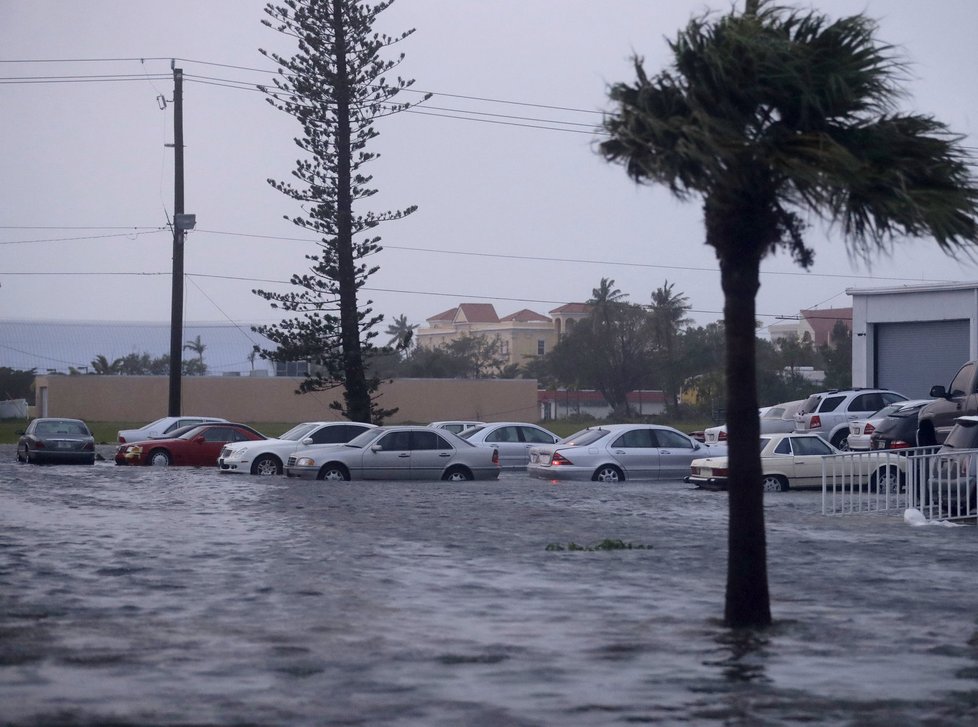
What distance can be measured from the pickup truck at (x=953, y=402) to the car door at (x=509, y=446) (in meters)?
10.8

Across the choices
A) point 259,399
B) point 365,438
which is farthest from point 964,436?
point 259,399

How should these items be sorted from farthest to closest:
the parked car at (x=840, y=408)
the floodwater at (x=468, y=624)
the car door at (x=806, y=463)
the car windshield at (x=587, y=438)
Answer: the parked car at (x=840, y=408) → the car windshield at (x=587, y=438) → the car door at (x=806, y=463) → the floodwater at (x=468, y=624)

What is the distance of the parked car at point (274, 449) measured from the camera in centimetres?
2936

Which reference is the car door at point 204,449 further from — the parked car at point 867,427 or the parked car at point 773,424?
the parked car at point 867,427

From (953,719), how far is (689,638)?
8.10ft

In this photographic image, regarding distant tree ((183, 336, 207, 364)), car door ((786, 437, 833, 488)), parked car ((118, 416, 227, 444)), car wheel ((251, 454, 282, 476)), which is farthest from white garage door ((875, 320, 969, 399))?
distant tree ((183, 336, 207, 364))

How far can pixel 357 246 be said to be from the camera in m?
42.3

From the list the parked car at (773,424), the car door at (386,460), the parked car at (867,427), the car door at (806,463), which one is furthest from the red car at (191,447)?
the parked car at (867,427)

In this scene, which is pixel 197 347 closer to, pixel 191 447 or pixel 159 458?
pixel 159 458

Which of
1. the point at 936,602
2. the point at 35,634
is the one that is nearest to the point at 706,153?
the point at 936,602

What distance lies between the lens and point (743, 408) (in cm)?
889

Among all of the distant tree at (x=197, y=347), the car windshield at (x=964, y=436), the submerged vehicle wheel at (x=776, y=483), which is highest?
the distant tree at (x=197, y=347)

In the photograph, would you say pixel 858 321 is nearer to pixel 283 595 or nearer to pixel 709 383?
pixel 283 595

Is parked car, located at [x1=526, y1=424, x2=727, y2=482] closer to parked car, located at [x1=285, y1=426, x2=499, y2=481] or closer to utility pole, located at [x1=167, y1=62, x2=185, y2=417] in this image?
parked car, located at [x1=285, y1=426, x2=499, y2=481]
